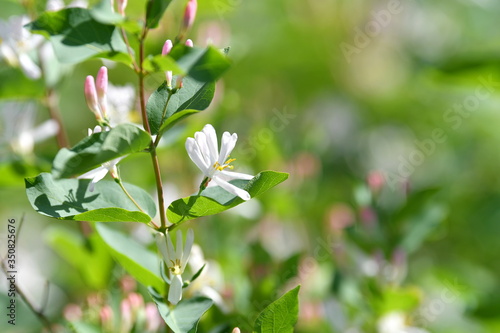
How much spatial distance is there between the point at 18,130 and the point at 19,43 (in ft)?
0.68

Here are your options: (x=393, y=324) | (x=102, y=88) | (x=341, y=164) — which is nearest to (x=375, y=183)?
(x=393, y=324)

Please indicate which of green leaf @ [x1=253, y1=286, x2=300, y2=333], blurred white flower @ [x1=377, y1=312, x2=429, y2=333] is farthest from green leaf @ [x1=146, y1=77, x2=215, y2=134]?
blurred white flower @ [x1=377, y1=312, x2=429, y2=333]

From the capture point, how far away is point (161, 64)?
61 cm

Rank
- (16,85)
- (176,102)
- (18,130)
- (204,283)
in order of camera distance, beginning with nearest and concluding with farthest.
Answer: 1. (176,102)
2. (204,283)
3. (16,85)
4. (18,130)

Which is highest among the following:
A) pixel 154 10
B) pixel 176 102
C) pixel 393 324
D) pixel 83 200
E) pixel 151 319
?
pixel 154 10

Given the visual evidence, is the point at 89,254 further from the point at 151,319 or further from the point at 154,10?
the point at 154,10

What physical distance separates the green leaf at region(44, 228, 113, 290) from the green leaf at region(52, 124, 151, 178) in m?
0.47

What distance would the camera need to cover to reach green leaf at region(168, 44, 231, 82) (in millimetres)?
592

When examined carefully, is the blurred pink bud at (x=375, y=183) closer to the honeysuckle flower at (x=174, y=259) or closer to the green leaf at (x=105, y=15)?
the honeysuckle flower at (x=174, y=259)

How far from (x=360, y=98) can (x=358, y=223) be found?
1581 mm

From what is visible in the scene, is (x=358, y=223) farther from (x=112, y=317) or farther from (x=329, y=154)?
(x=329, y=154)

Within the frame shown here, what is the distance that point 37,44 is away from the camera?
3.38 ft

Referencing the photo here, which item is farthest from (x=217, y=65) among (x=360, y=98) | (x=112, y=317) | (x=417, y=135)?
(x=360, y=98)

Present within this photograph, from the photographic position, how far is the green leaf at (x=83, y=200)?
0.66m
